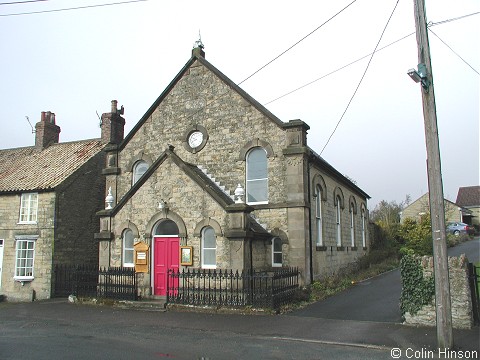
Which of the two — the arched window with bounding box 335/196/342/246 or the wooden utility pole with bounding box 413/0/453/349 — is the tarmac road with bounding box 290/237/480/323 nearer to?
the wooden utility pole with bounding box 413/0/453/349

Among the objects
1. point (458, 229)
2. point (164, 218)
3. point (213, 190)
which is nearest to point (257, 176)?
point (213, 190)

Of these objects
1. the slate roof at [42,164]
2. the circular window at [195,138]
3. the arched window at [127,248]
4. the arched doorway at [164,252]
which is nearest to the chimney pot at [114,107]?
the slate roof at [42,164]

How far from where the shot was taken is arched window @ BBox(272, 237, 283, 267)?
18.0 meters

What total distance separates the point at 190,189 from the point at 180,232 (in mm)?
1683

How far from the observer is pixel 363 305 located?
15.3 metres

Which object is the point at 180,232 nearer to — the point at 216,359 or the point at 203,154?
the point at 203,154

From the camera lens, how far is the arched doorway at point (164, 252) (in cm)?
1738

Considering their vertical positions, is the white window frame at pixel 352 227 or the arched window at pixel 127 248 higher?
the white window frame at pixel 352 227

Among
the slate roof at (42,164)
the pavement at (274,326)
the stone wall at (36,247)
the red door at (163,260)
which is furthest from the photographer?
the slate roof at (42,164)

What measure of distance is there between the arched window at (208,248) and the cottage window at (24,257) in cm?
1030

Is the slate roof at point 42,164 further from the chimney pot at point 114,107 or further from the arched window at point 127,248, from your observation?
the arched window at point 127,248

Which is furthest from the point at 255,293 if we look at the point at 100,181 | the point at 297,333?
the point at 100,181

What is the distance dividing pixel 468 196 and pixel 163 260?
6364cm

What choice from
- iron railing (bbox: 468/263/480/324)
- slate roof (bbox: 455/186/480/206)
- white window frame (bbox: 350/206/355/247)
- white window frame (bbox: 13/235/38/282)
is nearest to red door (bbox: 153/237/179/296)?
white window frame (bbox: 13/235/38/282)
